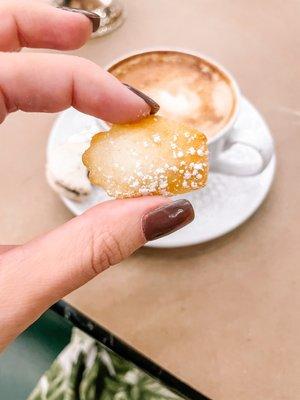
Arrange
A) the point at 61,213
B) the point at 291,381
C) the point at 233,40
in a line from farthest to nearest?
the point at 233,40 < the point at 61,213 < the point at 291,381

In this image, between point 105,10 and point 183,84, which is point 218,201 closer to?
point 183,84

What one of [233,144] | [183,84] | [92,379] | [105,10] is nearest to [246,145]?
[233,144]

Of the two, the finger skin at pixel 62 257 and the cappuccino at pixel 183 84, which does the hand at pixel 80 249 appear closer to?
the finger skin at pixel 62 257

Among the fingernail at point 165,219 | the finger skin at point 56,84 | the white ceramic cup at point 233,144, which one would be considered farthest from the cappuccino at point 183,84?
the fingernail at point 165,219

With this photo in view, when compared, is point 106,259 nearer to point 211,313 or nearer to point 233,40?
point 211,313

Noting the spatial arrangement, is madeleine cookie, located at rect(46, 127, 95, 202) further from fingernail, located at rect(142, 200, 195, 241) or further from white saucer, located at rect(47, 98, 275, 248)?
fingernail, located at rect(142, 200, 195, 241)

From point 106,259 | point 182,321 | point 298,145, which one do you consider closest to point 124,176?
point 106,259
